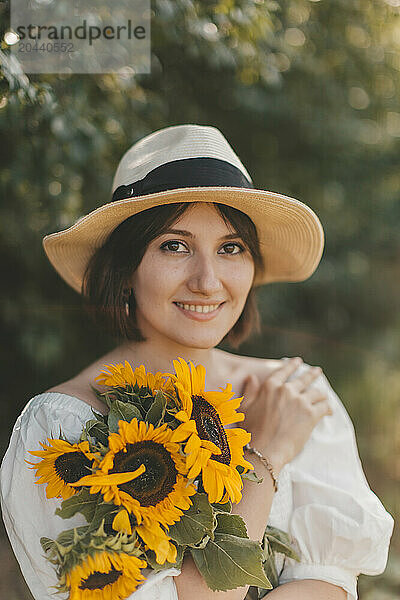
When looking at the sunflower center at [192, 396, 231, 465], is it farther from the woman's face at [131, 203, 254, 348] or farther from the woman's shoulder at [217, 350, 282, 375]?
the woman's shoulder at [217, 350, 282, 375]

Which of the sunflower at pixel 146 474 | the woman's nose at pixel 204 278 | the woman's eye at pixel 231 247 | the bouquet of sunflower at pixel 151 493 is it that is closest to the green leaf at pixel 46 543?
the bouquet of sunflower at pixel 151 493

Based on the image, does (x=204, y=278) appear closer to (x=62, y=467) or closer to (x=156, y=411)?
(x=156, y=411)

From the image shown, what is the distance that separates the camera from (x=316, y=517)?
1274 millimetres

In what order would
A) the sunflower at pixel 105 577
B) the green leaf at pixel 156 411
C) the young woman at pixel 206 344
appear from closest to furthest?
1. the sunflower at pixel 105 577
2. the green leaf at pixel 156 411
3. the young woman at pixel 206 344

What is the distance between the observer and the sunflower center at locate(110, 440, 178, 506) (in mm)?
887

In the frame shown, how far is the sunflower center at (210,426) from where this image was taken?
3.01 feet

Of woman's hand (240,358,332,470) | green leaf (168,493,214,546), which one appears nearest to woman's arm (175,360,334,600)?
woman's hand (240,358,332,470)

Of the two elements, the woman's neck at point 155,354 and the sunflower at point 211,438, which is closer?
the sunflower at point 211,438

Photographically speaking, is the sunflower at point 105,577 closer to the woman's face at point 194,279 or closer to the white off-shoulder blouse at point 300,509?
the white off-shoulder blouse at point 300,509

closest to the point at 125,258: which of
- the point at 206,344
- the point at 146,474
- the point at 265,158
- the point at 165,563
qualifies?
the point at 206,344

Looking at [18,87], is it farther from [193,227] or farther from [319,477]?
[319,477]

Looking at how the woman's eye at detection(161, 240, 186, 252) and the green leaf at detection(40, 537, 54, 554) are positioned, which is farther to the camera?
the woman's eye at detection(161, 240, 186, 252)

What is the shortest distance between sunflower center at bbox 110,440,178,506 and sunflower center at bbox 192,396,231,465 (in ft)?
0.22

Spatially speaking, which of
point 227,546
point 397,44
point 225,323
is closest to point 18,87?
point 225,323
